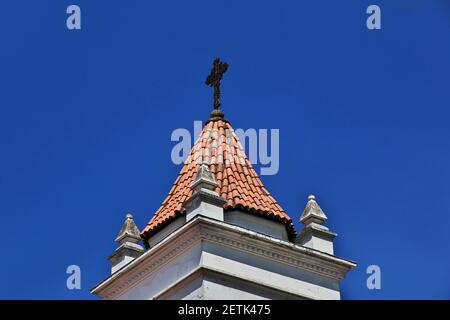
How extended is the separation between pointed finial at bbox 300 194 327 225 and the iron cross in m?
4.42

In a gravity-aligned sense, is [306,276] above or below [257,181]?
below

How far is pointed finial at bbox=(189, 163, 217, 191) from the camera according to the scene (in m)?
33.3

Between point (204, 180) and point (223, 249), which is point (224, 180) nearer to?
point (204, 180)

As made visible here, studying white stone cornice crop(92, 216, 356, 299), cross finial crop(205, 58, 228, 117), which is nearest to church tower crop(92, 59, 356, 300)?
white stone cornice crop(92, 216, 356, 299)

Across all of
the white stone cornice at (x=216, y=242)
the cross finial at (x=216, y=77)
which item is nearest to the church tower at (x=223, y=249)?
the white stone cornice at (x=216, y=242)

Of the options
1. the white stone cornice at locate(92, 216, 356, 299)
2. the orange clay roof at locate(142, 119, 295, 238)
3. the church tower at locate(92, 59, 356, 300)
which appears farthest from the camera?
the orange clay roof at locate(142, 119, 295, 238)

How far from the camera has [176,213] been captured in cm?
3438

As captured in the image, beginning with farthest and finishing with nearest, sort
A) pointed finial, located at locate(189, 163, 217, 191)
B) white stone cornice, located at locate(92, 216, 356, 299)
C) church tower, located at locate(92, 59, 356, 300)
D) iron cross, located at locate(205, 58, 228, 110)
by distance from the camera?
iron cross, located at locate(205, 58, 228, 110)
pointed finial, located at locate(189, 163, 217, 191)
white stone cornice, located at locate(92, 216, 356, 299)
church tower, located at locate(92, 59, 356, 300)

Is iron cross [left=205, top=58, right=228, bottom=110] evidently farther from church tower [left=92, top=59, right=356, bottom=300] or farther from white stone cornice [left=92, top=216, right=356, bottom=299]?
white stone cornice [left=92, top=216, right=356, bottom=299]

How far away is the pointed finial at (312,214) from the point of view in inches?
1358
